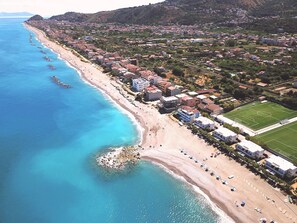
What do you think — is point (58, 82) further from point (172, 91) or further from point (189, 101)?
point (189, 101)

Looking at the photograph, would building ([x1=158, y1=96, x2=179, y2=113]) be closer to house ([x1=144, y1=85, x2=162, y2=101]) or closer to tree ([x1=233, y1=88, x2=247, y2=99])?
house ([x1=144, y1=85, x2=162, y2=101])

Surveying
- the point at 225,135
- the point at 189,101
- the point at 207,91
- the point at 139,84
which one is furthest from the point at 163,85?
the point at 225,135

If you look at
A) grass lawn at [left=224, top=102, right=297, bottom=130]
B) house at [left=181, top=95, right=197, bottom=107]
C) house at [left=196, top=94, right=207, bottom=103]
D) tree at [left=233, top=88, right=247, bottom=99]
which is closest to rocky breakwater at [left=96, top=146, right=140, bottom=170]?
house at [left=181, top=95, right=197, bottom=107]

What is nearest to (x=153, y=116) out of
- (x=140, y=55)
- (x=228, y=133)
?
(x=228, y=133)

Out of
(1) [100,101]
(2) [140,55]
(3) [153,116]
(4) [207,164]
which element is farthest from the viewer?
(2) [140,55]

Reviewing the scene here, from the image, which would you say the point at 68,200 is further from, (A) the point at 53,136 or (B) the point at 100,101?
(B) the point at 100,101

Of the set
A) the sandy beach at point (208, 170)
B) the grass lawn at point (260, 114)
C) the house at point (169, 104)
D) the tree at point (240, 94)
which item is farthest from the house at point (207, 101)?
the sandy beach at point (208, 170)

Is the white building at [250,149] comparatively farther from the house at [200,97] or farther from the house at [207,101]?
the house at [200,97]
